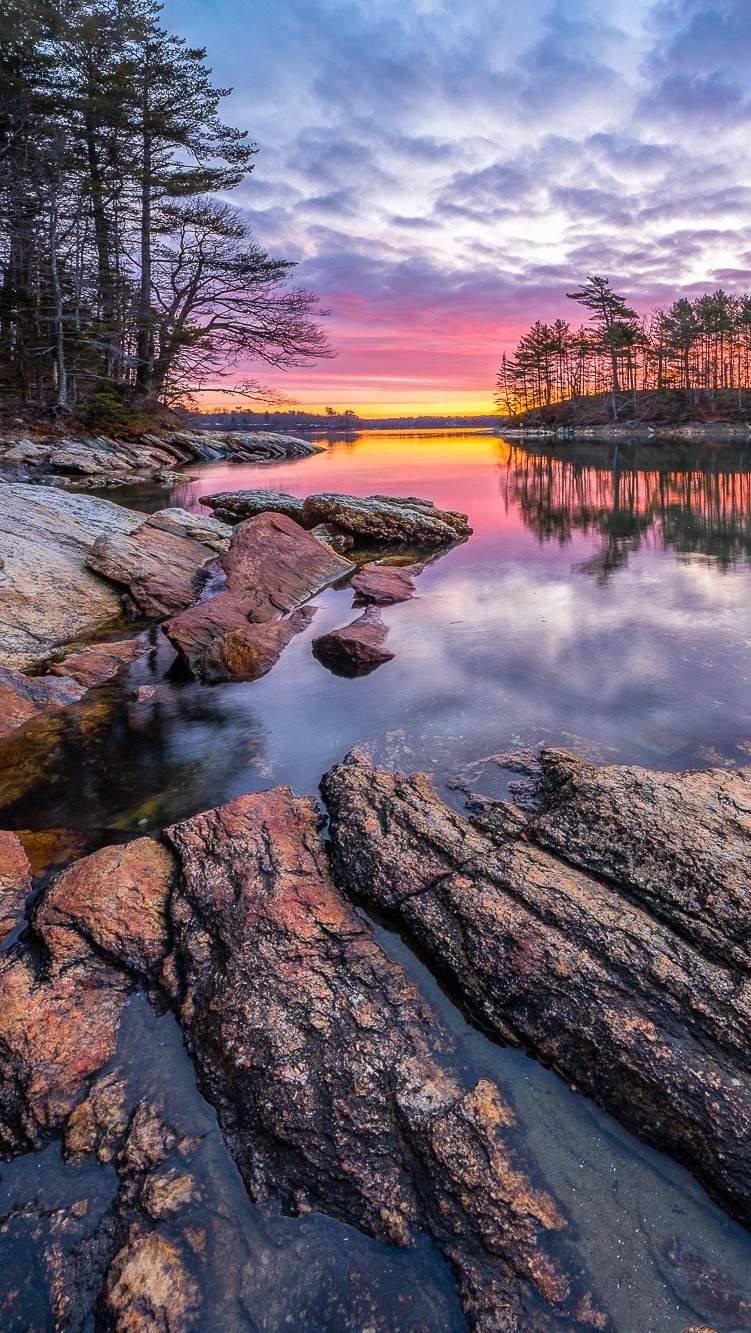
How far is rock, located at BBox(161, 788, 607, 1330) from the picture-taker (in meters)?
2.25

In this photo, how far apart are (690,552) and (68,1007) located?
15056mm

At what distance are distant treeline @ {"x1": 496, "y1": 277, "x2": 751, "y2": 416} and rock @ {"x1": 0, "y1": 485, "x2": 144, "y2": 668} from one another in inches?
2952

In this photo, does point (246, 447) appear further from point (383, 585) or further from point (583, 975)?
point (583, 975)

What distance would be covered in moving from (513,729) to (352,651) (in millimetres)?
2665

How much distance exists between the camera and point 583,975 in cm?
291

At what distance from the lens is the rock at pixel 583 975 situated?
8.13ft

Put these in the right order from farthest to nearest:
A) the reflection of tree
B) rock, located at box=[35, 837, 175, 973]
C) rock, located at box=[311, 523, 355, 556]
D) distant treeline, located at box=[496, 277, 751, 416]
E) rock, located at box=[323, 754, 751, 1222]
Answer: distant treeline, located at box=[496, 277, 751, 416], the reflection of tree, rock, located at box=[311, 523, 355, 556], rock, located at box=[35, 837, 175, 973], rock, located at box=[323, 754, 751, 1222]

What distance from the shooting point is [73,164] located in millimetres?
31312


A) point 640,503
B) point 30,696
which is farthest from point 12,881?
point 640,503

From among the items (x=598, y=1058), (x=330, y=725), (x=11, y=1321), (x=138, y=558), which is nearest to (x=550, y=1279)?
(x=598, y=1058)

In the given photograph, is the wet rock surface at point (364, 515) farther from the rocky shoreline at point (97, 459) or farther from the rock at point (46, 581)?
the rocky shoreline at point (97, 459)

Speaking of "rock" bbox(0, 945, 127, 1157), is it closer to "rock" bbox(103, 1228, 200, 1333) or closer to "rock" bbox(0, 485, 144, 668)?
"rock" bbox(103, 1228, 200, 1333)

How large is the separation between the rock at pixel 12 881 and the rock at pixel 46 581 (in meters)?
4.08

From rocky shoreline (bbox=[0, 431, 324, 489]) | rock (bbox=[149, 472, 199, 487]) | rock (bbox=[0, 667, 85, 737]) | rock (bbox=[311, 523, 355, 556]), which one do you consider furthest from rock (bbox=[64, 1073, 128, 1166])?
rock (bbox=[149, 472, 199, 487])
